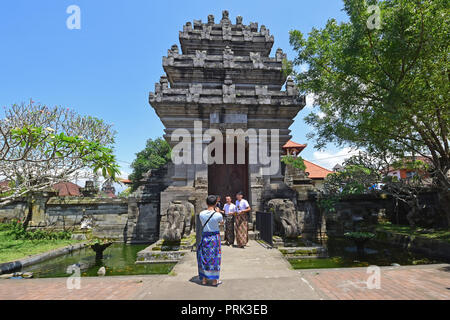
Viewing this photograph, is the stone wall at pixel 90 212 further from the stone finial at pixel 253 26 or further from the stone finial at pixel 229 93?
the stone finial at pixel 253 26

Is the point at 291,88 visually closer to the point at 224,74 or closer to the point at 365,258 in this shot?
the point at 224,74

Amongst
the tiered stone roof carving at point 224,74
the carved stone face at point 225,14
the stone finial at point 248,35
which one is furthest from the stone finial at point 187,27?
the stone finial at point 248,35

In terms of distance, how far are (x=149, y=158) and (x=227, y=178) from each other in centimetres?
2317

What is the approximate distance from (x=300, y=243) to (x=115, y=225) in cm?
960

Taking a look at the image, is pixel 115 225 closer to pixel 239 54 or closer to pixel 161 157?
pixel 239 54

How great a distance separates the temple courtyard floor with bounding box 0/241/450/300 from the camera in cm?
399

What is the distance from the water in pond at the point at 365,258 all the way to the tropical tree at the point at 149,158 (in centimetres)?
2462

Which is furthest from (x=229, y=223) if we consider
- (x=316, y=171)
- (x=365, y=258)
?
(x=316, y=171)

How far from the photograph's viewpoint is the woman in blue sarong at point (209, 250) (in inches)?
171

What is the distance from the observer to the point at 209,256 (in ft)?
14.5

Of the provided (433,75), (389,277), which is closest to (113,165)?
(389,277)

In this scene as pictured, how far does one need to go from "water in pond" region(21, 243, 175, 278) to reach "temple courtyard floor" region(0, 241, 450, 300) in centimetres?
148

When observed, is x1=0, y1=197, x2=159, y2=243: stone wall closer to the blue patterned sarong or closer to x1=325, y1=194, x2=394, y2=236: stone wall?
the blue patterned sarong

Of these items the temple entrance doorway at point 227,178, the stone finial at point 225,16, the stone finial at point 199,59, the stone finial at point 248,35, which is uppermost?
the stone finial at point 225,16
